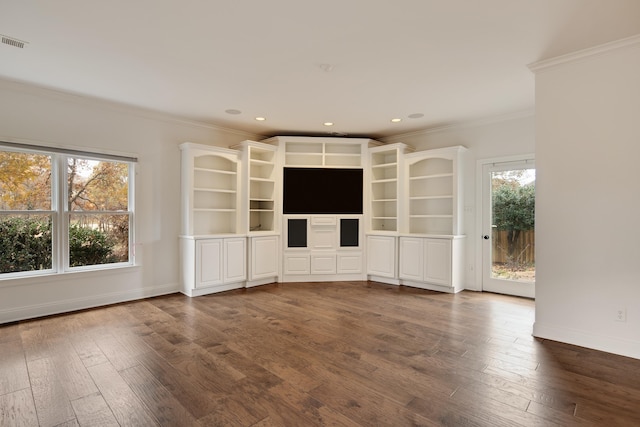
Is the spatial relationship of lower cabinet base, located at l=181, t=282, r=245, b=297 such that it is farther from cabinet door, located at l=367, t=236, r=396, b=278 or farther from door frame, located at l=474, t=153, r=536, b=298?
door frame, located at l=474, t=153, r=536, b=298

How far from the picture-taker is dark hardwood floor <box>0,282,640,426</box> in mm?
1912

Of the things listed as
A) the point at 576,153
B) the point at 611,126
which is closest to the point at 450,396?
the point at 576,153

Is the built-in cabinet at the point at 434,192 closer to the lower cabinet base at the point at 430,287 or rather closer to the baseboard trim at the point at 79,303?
the lower cabinet base at the point at 430,287

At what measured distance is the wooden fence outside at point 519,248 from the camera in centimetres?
460

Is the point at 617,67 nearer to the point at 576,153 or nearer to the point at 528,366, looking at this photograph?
the point at 576,153

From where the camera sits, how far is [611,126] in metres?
2.75

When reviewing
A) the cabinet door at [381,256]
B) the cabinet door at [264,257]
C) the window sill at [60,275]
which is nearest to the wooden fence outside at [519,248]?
the cabinet door at [381,256]

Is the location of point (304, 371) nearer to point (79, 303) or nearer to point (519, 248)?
point (79, 303)

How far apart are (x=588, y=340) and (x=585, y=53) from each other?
2565 mm

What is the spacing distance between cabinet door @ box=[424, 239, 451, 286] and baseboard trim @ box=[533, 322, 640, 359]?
1798mm

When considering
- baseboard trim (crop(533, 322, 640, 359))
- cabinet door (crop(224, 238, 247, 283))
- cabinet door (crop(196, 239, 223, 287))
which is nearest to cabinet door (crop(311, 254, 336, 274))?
cabinet door (crop(224, 238, 247, 283))

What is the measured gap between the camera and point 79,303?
401 centimetres

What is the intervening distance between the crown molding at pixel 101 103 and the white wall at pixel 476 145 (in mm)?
3878

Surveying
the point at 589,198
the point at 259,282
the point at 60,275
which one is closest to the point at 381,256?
the point at 259,282
